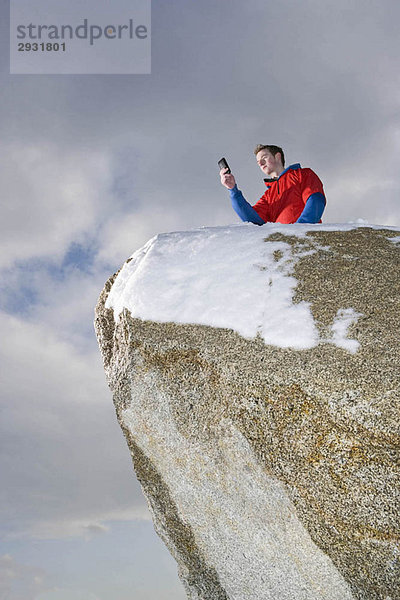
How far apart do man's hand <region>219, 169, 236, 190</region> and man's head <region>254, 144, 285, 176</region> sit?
669 mm

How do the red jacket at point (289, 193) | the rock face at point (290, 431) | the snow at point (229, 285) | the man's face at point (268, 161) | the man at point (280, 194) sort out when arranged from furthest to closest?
1. the man's face at point (268, 161)
2. the red jacket at point (289, 193)
3. the man at point (280, 194)
4. the snow at point (229, 285)
5. the rock face at point (290, 431)

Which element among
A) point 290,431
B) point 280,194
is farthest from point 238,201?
point 290,431

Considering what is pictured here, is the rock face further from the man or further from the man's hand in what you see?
the man's hand

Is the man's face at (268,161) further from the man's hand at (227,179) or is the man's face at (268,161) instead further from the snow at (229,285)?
the snow at (229,285)

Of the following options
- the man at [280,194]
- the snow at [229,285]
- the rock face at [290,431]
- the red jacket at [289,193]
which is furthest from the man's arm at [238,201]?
the rock face at [290,431]

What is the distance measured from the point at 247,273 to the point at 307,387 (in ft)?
3.80

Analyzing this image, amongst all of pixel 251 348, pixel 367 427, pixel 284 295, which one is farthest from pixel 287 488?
pixel 284 295

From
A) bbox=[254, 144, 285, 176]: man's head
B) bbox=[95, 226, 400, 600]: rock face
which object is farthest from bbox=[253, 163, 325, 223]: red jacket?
bbox=[95, 226, 400, 600]: rock face

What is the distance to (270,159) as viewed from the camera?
271 inches

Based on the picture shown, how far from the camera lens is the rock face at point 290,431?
386cm

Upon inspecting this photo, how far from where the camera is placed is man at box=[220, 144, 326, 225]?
6.34m

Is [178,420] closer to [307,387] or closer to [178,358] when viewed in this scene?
[178,358]

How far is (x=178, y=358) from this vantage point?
14.9 feet

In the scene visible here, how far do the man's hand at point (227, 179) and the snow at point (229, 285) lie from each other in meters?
1.37
